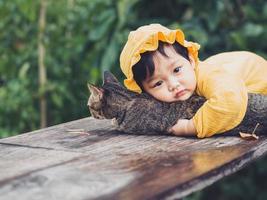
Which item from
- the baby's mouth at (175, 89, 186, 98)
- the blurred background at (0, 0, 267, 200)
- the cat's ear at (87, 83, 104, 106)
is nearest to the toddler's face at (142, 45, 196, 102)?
the baby's mouth at (175, 89, 186, 98)

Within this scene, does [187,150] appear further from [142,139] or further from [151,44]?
[151,44]

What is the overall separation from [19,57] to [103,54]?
75 centimetres

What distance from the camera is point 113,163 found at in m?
1.44

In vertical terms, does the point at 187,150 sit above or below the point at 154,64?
below

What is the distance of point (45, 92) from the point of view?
3764 millimetres

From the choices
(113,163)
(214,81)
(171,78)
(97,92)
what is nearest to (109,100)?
(97,92)

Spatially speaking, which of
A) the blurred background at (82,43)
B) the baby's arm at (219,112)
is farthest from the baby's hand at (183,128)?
the blurred background at (82,43)

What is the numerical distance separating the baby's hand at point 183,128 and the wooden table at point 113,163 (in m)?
0.03

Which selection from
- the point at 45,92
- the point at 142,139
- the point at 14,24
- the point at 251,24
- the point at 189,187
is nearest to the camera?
the point at 189,187

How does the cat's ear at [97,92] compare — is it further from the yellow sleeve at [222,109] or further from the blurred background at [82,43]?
the blurred background at [82,43]

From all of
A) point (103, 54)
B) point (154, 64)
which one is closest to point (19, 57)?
point (103, 54)

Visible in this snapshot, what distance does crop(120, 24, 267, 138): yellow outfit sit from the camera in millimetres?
1738

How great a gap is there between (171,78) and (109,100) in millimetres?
209

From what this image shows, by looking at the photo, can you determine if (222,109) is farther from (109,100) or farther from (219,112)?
(109,100)
